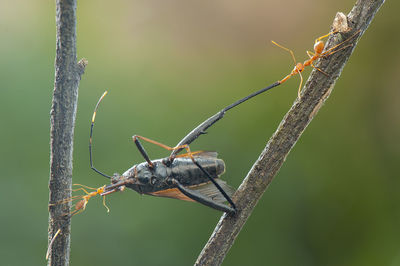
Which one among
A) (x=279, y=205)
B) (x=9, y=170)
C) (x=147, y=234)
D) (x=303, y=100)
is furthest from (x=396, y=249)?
(x=9, y=170)

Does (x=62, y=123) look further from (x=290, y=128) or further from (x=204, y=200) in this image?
(x=290, y=128)

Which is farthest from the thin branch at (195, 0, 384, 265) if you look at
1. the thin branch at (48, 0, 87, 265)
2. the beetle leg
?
the thin branch at (48, 0, 87, 265)

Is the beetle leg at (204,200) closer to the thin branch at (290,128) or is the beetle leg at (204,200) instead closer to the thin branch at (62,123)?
the thin branch at (290,128)

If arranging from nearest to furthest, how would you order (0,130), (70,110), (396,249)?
(70,110) < (396,249) < (0,130)

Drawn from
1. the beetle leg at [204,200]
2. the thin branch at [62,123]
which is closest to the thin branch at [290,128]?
the beetle leg at [204,200]

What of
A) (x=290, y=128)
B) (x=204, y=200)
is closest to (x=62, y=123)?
(x=204, y=200)

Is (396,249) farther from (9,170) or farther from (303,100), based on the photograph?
(9,170)
